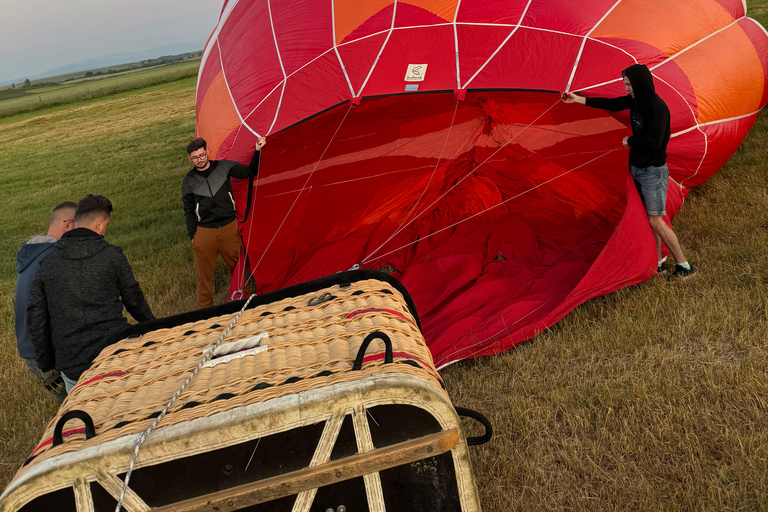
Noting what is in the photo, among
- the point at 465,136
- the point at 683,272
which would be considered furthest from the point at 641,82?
the point at 465,136

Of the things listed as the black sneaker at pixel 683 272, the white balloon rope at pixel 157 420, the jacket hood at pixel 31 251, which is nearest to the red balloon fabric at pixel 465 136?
the black sneaker at pixel 683 272

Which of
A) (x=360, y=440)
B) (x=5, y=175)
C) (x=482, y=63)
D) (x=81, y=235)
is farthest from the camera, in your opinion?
(x=5, y=175)

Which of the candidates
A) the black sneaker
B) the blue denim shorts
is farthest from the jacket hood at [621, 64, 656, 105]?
the black sneaker

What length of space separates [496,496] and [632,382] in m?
0.90

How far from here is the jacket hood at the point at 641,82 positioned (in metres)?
3.37

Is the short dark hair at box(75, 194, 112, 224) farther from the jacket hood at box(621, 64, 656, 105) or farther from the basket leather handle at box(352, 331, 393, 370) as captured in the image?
the jacket hood at box(621, 64, 656, 105)

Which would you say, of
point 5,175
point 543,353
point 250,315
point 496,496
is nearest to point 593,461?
point 496,496

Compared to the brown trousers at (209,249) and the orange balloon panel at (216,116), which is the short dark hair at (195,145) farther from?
the brown trousers at (209,249)

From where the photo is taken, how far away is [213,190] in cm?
416

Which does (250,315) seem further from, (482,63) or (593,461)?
(482,63)

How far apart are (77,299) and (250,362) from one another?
4.03 ft

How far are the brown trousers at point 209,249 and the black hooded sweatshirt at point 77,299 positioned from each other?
57.8 inches

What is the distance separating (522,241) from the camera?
480cm

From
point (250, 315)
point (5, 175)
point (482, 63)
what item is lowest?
point (5, 175)
